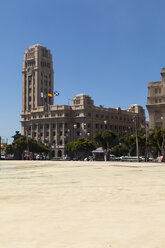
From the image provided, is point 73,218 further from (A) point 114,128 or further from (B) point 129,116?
(B) point 129,116

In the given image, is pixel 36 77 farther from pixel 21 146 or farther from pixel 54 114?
pixel 21 146

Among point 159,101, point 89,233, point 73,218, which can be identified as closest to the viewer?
point 89,233

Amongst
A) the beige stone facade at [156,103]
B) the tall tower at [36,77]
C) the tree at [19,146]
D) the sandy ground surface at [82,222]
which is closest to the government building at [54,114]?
the tall tower at [36,77]

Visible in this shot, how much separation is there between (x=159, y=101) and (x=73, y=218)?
351 ft

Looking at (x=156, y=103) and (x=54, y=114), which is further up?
(x=54, y=114)

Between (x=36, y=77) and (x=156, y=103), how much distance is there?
8673 centimetres

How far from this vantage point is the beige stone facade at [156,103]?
362 ft

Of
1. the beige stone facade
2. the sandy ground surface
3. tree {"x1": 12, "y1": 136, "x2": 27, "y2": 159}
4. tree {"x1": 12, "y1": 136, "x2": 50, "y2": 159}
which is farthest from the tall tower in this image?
the sandy ground surface

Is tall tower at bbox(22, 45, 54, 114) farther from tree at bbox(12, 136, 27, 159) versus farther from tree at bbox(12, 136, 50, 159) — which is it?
tree at bbox(12, 136, 27, 159)

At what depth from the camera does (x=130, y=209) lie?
9438mm

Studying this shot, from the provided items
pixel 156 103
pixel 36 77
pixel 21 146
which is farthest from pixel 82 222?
pixel 36 77

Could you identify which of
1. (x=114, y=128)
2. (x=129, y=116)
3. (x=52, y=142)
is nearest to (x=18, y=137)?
(x=52, y=142)

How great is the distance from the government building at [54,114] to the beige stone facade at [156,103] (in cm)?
2731

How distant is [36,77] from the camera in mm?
180375
